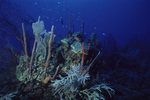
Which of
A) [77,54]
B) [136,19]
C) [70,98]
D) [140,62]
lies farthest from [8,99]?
[136,19]

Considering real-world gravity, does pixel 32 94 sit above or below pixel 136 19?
below

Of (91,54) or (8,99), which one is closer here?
(8,99)

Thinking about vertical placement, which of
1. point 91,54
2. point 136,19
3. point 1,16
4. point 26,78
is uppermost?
point 136,19

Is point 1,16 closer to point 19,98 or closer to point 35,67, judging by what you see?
point 35,67

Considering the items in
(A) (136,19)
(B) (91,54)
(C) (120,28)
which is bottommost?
(B) (91,54)

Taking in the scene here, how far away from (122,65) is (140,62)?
185 cm

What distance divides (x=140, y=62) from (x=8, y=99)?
11021 mm

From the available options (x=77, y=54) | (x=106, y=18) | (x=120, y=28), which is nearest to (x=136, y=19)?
(x=120, y=28)

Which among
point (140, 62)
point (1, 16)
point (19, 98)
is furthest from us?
point (140, 62)

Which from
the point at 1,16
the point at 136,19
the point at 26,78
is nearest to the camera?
the point at 26,78

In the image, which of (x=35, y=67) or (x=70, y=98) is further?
(x=35, y=67)

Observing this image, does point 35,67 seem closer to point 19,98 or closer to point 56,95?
point 19,98

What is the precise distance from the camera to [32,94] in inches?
98.0

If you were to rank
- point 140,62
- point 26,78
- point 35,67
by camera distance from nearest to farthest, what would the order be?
1. point 26,78
2. point 35,67
3. point 140,62
